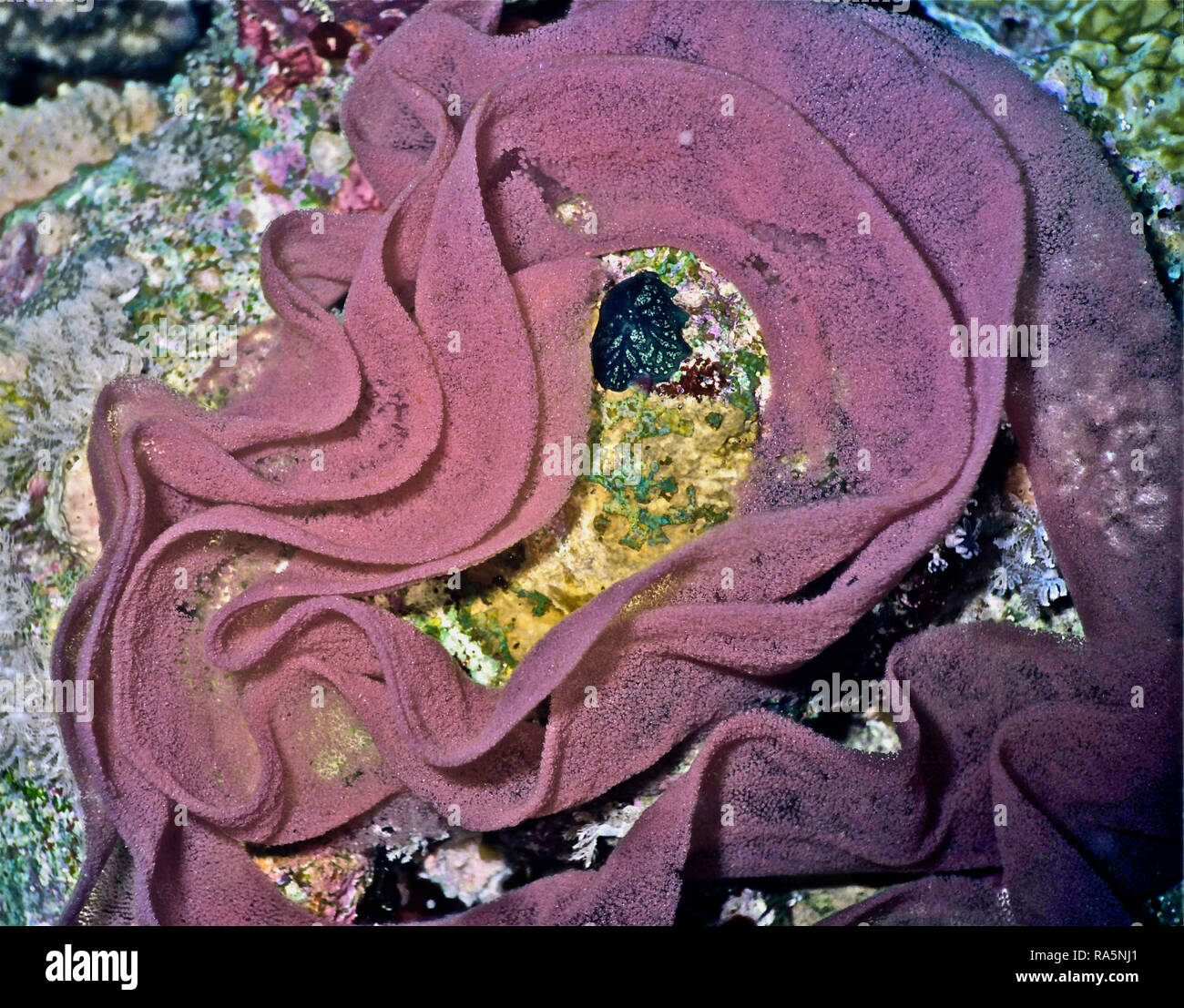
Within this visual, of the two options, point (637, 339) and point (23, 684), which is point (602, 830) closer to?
point (637, 339)

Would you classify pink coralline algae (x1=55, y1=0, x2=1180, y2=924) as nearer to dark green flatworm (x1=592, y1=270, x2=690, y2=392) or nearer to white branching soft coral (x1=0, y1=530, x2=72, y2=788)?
dark green flatworm (x1=592, y1=270, x2=690, y2=392)

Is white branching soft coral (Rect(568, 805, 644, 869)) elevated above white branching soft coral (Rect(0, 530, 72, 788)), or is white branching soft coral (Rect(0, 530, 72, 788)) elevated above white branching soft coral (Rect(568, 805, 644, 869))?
white branching soft coral (Rect(0, 530, 72, 788))

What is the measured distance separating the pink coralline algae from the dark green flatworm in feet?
0.33

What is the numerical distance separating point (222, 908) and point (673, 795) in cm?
145

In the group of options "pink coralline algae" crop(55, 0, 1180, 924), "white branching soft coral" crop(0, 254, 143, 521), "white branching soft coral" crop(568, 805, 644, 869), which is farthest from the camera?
"white branching soft coral" crop(0, 254, 143, 521)

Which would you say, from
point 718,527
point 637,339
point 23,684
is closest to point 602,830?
point 718,527

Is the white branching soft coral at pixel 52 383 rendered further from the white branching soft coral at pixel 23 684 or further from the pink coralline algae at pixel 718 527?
the pink coralline algae at pixel 718 527

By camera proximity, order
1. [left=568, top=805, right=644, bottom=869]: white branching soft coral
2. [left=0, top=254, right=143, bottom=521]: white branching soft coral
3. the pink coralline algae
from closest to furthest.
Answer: the pink coralline algae
[left=568, top=805, right=644, bottom=869]: white branching soft coral
[left=0, top=254, right=143, bottom=521]: white branching soft coral

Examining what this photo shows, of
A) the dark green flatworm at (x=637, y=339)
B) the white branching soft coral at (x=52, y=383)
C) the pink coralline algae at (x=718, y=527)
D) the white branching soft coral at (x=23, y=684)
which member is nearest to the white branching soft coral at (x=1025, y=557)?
the pink coralline algae at (x=718, y=527)

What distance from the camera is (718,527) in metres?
2.10

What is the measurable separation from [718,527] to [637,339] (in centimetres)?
62

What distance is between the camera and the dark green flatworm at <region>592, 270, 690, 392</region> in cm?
225

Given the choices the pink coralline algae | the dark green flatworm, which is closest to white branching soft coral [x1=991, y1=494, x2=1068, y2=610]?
the pink coralline algae
